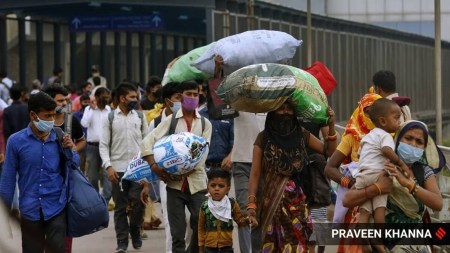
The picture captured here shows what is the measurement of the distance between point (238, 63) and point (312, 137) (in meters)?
1.76

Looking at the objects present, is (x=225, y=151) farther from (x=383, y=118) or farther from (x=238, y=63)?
(x=383, y=118)

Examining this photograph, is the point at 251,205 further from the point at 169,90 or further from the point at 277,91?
the point at 169,90

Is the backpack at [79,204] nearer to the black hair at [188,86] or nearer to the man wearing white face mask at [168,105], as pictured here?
the black hair at [188,86]

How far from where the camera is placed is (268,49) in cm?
1198

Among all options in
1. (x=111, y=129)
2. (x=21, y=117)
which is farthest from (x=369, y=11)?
(x=111, y=129)

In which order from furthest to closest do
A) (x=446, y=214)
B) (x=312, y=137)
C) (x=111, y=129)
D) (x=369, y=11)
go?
(x=369, y=11) → (x=111, y=129) → (x=446, y=214) → (x=312, y=137)

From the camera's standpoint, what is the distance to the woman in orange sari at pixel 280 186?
33.2 feet

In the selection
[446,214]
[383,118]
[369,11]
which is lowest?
[446,214]

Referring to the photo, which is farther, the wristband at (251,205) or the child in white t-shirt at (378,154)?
the wristband at (251,205)

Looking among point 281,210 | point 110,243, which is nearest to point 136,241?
point 110,243

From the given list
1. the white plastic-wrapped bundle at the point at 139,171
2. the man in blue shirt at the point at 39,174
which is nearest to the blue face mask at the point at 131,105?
the white plastic-wrapped bundle at the point at 139,171

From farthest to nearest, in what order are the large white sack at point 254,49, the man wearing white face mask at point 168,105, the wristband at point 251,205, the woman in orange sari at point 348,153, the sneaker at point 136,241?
the sneaker at point 136,241 < the man wearing white face mask at point 168,105 < the large white sack at point 254,49 < the wristband at point 251,205 < the woman in orange sari at point 348,153

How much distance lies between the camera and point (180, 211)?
12.0m

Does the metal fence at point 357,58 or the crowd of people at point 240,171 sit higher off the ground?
the metal fence at point 357,58
